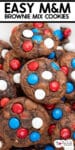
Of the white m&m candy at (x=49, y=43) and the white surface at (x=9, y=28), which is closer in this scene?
the white m&m candy at (x=49, y=43)

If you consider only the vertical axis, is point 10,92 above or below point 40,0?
below

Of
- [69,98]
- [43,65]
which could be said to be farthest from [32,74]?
[69,98]

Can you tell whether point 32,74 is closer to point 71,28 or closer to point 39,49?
point 39,49

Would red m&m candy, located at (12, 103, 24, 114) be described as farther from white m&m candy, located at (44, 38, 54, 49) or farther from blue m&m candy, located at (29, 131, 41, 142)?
white m&m candy, located at (44, 38, 54, 49)

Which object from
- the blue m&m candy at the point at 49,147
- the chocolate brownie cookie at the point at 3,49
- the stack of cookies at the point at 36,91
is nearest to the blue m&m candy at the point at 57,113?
the stack of cookies at the point at 36,91


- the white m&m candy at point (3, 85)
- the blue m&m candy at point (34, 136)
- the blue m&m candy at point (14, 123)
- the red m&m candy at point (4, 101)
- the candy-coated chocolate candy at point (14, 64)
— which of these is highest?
the candy-coated chocolate candy at point (14, 64)

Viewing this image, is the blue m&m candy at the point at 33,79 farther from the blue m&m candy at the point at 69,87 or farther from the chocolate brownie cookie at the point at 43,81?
the blue m&m candy at the point at 69,87

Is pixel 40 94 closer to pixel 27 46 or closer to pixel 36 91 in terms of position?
pixel 36 91

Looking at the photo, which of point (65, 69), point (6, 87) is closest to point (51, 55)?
point (65, 69)
